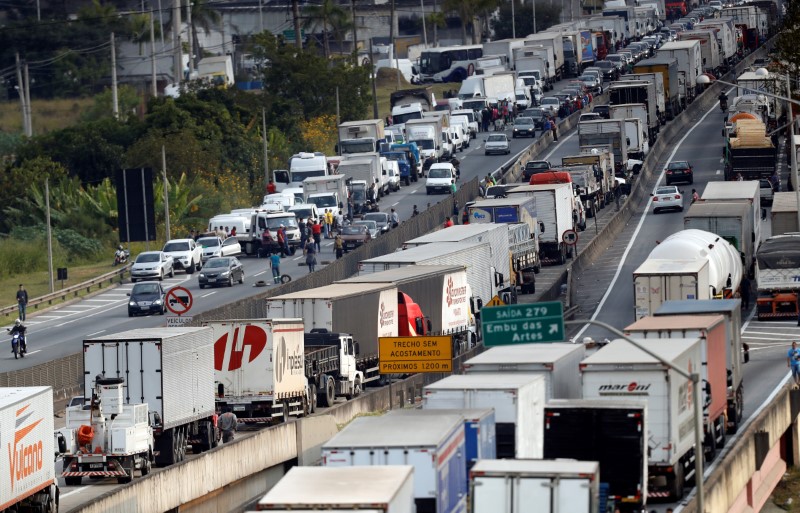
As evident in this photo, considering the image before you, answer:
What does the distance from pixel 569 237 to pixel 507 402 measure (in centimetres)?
4122

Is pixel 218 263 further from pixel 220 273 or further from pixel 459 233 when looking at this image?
pixel 459 233

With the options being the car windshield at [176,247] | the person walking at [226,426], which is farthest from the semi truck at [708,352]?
the car windshield at [176,247]

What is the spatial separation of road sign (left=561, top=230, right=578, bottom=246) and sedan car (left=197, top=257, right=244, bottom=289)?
45.2ft

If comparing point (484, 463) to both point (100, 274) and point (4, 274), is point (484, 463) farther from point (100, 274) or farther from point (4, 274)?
point (4, 274)

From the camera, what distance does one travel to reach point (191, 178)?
10669cm

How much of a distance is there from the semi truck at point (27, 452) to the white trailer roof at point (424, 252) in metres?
27.1

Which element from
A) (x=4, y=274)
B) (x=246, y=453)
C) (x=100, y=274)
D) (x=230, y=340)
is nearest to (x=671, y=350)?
(x=246, y=453)

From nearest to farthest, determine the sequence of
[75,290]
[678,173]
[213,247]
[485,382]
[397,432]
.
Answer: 1. [397,432]
2. [485,382]
3. [75,290]
4. [213,247]
5. [678,173]

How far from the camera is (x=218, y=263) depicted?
73.6m

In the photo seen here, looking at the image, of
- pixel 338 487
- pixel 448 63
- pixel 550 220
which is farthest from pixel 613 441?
pixel 448 63

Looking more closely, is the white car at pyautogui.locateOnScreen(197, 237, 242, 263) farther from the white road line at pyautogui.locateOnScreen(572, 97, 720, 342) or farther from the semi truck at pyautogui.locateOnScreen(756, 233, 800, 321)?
the semi truck at pyautogui.locateOnScreen(756, 233, 800, 321)

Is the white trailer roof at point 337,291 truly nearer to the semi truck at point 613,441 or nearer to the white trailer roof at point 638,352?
the white trailer roof at point 638,352

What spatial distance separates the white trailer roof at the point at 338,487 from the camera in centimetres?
2342

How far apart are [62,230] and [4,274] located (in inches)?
273
